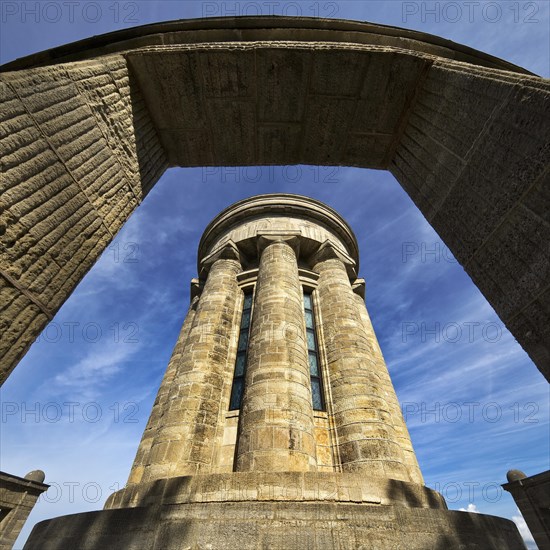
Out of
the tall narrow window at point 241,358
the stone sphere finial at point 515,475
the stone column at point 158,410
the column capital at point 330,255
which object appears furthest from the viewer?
the column capital at point 330,255

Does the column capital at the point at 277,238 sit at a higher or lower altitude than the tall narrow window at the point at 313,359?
higher

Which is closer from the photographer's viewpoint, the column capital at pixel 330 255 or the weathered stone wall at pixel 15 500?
the weathered stone wall at pixel 15 500

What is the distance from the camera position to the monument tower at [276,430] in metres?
4.21

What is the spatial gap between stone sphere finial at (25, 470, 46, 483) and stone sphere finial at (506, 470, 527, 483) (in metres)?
19.1

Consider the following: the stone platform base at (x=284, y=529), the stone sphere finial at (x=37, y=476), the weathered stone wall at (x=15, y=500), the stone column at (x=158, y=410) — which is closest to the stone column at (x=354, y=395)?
the stone platform base at (x=284, y=529)

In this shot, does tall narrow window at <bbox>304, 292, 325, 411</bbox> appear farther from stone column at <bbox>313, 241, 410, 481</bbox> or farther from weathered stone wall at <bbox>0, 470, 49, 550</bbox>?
weathered stone wall at <bbox>0, 470, 49, 550</bbox>

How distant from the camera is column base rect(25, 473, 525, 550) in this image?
4023mm

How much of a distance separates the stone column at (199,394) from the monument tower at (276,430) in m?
0.03

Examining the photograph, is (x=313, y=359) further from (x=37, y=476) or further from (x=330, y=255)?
(x=37, y=476)

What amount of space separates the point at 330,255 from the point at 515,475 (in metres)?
12.4

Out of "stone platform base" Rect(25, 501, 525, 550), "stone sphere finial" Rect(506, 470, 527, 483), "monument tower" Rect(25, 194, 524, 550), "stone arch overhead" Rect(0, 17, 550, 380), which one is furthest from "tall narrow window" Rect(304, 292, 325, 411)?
"stone sphere finial" Rect(506, 470, 527, 483)

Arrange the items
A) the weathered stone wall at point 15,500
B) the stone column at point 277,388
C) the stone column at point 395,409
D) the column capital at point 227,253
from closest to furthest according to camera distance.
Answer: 1. the stone column at point 277,388
2. the stone column at point 395,409
3. the weathered stone wall at point 15,500
4. the column capital at point 227,253

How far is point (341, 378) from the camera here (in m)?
9.31

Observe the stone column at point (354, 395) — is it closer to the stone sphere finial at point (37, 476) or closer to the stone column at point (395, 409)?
the stone column at point (395, 409)
